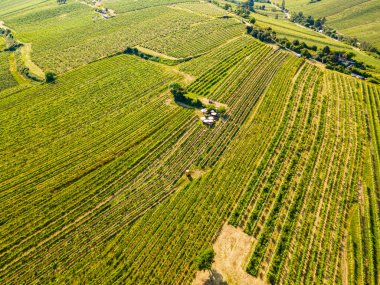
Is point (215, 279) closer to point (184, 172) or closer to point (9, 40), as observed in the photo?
point (184, 172)

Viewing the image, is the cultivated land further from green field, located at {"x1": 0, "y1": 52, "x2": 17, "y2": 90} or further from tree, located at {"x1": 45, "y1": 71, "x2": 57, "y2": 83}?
tree, located at {"x1": 45, "y1": 71, "x2": 57, "y2": 83}

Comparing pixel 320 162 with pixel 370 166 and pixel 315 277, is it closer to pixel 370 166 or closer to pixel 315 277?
pixel 370 166

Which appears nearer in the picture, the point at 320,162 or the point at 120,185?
the point at 120,185

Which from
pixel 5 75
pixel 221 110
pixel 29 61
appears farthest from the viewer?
pixel 29 61

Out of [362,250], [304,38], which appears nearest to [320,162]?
[362,250]

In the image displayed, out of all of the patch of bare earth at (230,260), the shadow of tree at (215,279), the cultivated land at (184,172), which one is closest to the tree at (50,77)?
the cultivated land at (184,172)

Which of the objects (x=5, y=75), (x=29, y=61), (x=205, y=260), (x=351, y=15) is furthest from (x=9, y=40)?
(x=351, y=15)

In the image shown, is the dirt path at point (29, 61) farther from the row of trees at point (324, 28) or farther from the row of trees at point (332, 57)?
the row of trees at point (324, 28)
